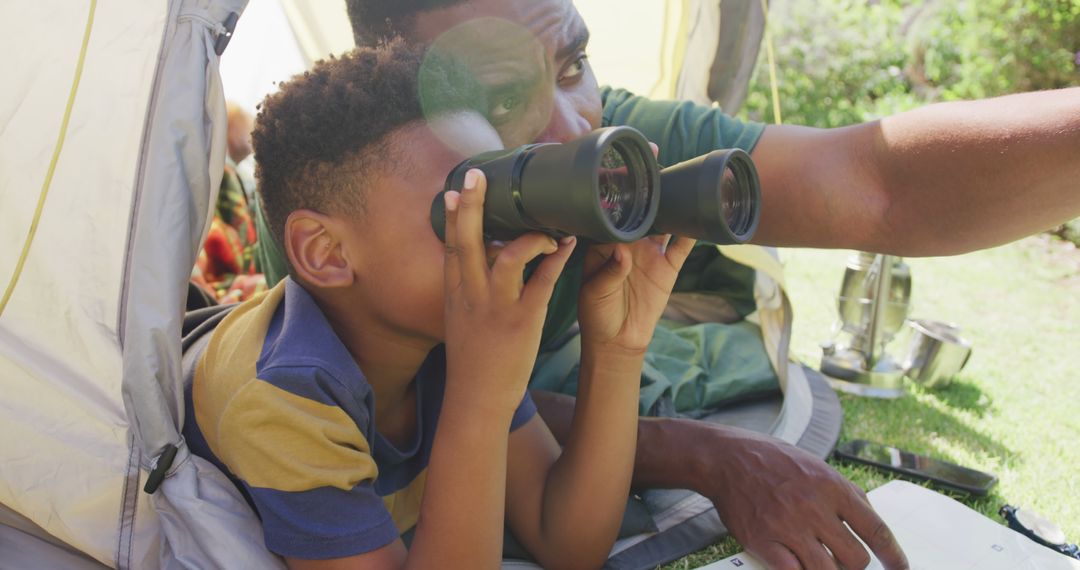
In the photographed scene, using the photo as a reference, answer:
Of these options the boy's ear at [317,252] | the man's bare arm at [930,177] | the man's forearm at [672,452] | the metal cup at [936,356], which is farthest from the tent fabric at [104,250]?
the metal cup at [936,356]

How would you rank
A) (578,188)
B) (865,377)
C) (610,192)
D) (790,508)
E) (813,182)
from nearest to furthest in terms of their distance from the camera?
(578,188) → (610,192) → (790,508) → (813,182) → (865,377)

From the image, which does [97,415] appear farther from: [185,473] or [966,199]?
[966,199]

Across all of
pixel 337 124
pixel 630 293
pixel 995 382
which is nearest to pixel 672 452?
pixel 630 293

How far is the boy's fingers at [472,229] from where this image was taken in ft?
2.77

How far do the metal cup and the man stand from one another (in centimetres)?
89

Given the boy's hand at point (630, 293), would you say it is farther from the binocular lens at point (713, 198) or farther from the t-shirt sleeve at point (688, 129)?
the t-shirt sleeve at point (688, 129)

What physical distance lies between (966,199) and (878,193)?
0.47 feet

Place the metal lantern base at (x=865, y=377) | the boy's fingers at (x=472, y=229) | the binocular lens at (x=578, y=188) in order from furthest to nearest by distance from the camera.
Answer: the metal lantern base at (x=865, y=377)
the boy's fingers at (x=472, y=229)
the binocular lens at (x=578, y=188)

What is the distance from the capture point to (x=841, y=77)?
19.8ft

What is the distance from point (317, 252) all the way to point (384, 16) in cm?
57

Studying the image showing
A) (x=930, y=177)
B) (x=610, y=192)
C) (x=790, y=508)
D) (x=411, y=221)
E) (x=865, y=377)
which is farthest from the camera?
(x=865, y=377)

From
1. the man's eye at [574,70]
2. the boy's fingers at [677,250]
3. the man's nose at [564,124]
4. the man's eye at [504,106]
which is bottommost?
the boy's fingers at [677,250]

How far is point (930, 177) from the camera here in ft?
4.50

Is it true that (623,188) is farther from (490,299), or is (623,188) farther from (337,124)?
(337,124)
